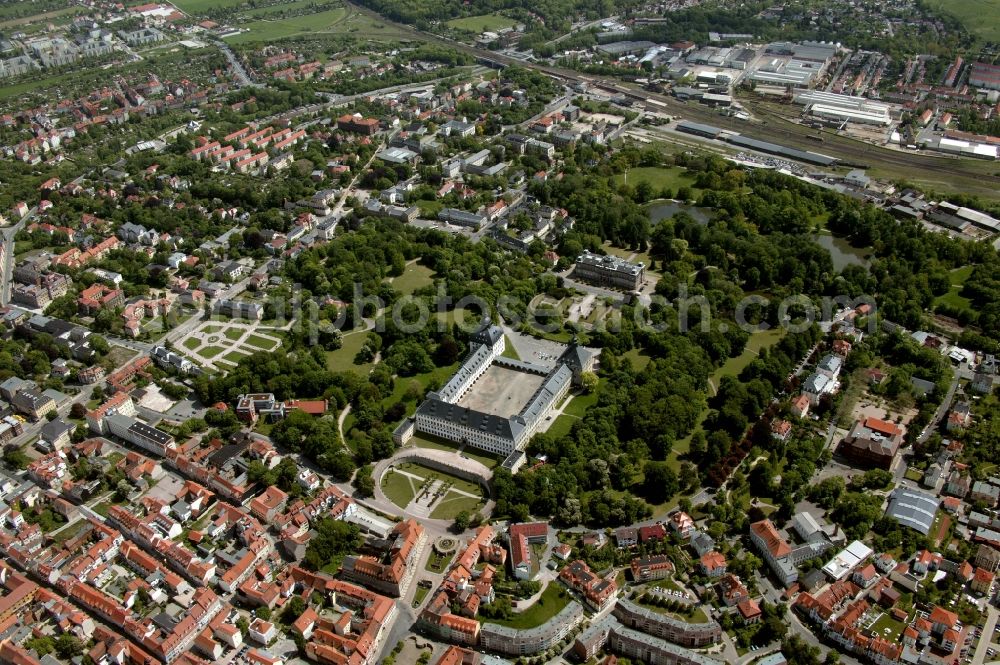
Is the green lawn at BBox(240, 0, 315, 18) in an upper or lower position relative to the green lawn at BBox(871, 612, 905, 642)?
lower

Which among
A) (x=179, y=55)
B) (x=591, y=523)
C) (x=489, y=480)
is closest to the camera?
(x=591, y=523)

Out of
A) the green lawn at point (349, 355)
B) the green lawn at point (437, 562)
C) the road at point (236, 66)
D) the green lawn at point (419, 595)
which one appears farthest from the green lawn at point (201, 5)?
the green lawn at point (419, 595)

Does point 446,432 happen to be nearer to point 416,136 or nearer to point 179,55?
point 416,136

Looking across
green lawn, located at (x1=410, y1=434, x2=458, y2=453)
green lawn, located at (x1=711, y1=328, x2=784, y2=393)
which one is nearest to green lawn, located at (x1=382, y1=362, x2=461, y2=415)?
green lawn, located at (x1=410, y1=434, x2=458, y2=453)

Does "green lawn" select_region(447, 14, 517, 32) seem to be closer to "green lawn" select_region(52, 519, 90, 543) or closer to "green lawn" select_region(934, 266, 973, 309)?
"green lawn" select_region(934, 266, 973, 309)

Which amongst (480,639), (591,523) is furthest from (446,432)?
(480,639)

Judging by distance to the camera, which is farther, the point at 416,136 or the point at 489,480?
the point at 416,136
